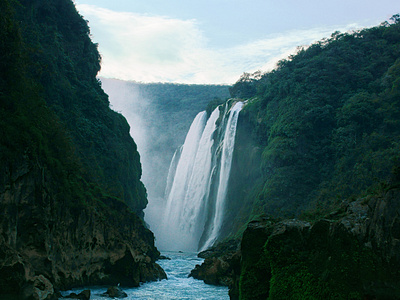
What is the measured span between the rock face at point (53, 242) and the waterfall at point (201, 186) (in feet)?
75.4

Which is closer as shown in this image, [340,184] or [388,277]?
[388,277]

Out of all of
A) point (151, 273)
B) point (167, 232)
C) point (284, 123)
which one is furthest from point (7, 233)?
point (167, 232)

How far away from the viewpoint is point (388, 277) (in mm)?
8820

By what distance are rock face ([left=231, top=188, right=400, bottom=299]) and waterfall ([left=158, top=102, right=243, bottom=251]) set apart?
2985cm

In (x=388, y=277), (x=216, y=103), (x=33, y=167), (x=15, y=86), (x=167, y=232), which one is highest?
(x=216, y=103)

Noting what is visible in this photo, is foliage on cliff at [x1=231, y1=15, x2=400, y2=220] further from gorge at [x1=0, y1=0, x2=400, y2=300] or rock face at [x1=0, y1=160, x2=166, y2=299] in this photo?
rock face at [x1=0, y1=160, x2=166, y2=299]

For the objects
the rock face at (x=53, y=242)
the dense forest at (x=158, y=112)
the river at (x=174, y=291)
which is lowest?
the river at (x=174, y=291)

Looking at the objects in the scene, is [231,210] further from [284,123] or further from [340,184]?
[340,184]

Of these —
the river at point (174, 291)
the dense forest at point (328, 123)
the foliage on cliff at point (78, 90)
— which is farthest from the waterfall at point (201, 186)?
the river at point (174, 291)

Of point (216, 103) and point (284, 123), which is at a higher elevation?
point (216, 103)

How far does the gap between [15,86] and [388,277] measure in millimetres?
15547

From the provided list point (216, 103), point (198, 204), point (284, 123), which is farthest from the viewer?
point (216, 103)

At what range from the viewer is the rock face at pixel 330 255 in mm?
8953

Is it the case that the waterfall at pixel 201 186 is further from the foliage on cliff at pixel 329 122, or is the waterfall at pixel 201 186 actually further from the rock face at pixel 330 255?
the rock face at pixel 330 255
